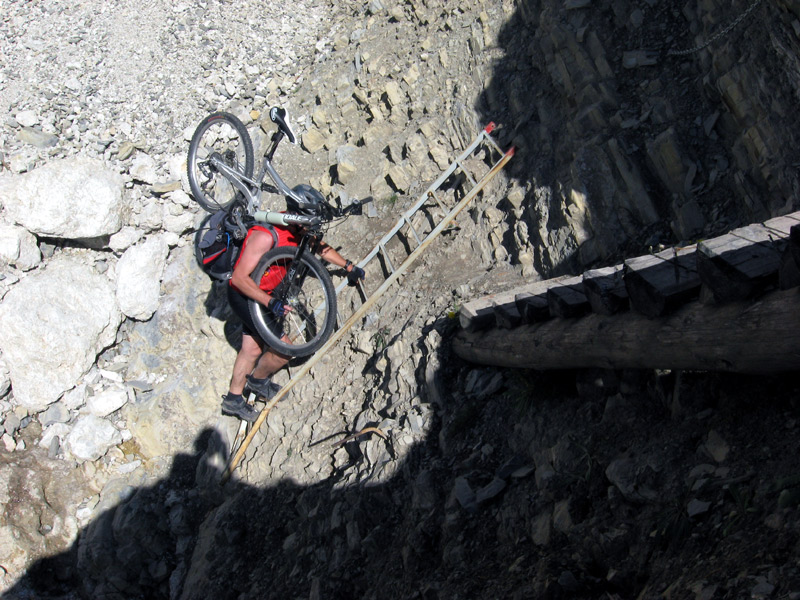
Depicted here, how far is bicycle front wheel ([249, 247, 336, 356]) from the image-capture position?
6941mm

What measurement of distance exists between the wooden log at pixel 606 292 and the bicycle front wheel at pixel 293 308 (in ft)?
11.5

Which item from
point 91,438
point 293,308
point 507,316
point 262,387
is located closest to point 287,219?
point 293,308

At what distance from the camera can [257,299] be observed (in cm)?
672

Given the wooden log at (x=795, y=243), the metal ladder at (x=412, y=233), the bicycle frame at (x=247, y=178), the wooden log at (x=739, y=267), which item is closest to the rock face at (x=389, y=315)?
the metal ladder at (x=412, y=233)

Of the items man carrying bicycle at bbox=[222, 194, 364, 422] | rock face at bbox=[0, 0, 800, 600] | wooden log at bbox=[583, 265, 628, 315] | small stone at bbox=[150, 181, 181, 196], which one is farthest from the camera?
small stone at bbox=[150, 181, 181, 196]

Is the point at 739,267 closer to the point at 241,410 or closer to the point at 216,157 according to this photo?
the point at 241,410

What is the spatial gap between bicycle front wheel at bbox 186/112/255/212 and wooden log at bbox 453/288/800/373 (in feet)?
15.8

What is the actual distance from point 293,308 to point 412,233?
1.75 metres

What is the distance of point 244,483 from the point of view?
7148 mm

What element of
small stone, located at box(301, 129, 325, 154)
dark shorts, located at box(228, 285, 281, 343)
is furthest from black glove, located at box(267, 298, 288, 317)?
small stone, located at box(301, 129, 325, 154)

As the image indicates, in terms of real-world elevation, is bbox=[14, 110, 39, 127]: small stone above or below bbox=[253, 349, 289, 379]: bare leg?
above

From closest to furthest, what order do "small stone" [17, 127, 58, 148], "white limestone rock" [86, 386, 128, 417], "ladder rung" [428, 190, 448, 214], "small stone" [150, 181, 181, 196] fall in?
"ladder rung" [428, 190, 448, 214], "white limestone rock" [86, 386, 128, 417], "small stone" [150, 181, 181, 196], "small stone" [17, 127, 58, 148]

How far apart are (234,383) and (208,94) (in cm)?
534

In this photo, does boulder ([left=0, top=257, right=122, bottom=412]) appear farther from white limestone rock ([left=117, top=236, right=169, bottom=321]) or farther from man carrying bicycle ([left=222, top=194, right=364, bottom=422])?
man carrying bicycle ([left=222, top=194, right=364, bottom=422])
